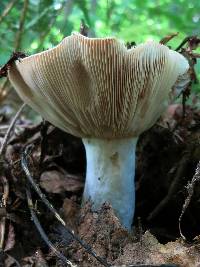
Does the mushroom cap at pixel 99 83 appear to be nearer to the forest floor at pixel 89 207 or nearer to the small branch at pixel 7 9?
the forest floor at pixel 89 207

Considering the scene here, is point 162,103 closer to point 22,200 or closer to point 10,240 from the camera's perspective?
point 22,200

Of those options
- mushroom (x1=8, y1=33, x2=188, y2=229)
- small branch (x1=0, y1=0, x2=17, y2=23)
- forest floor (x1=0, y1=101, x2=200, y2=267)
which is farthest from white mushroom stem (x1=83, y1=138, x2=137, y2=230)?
small branch (x1=0, y1=0, x2=17, y2=23)

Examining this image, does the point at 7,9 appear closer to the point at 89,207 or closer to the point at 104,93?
the point at 104,93

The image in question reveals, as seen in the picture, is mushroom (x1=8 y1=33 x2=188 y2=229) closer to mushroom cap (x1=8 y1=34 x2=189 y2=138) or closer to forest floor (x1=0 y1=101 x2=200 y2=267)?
mushroom cap (x1=8 y1=34 x2=189 y2=138)

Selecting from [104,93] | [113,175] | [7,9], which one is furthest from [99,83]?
[7,9]

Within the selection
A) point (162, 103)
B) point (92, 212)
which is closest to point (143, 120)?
point (162, 103)

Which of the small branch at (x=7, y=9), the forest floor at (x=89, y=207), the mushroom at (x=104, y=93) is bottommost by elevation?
the forest floor at (x=89, y=207)

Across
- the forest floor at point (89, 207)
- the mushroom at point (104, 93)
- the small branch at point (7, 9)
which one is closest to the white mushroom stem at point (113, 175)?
the mushroom at point (104, 93)
